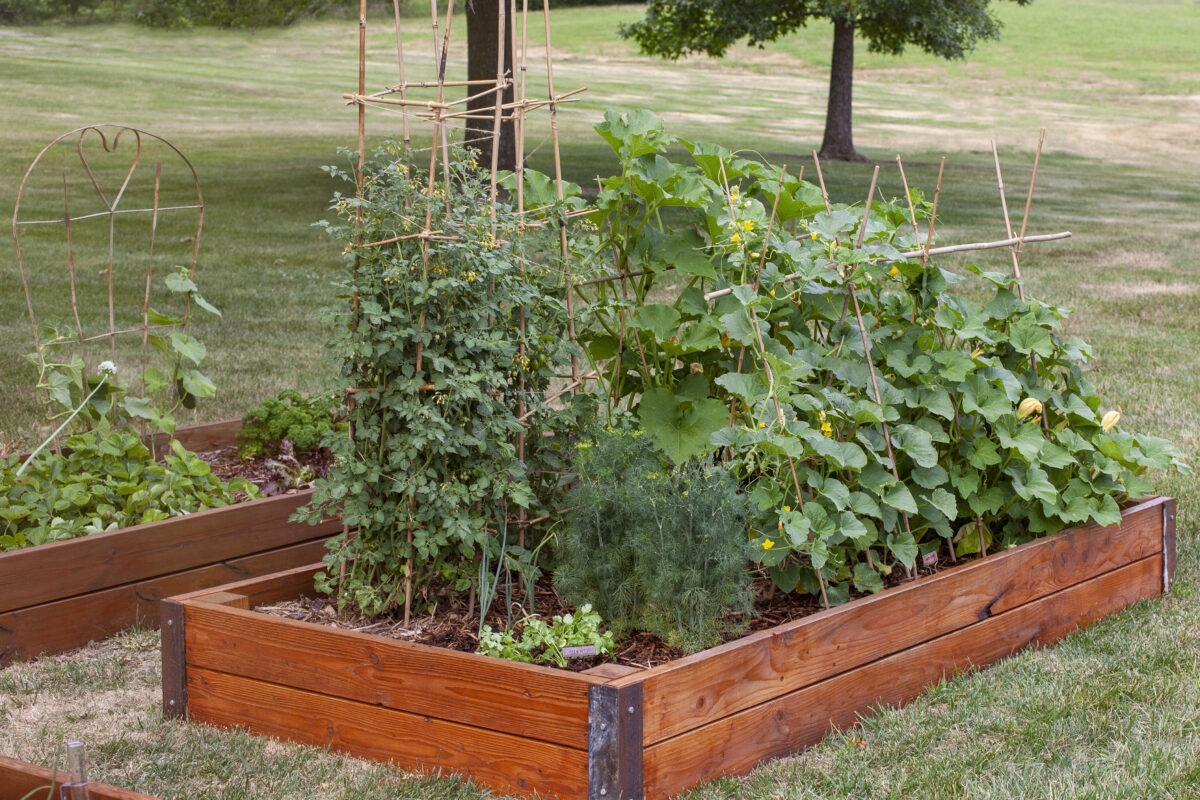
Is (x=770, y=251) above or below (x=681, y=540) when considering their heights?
above

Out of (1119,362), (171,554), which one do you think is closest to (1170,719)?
(171,554)

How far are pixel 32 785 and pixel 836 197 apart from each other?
12656mm

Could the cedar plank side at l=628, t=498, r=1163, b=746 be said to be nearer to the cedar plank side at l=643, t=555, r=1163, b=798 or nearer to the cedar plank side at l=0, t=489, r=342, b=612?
the cedar plank side at l=643, t=555, r=1163, b=798

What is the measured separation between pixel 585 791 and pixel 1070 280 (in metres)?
7.93

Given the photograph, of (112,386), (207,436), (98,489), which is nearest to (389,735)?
(98,489)

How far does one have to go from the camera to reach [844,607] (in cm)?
270

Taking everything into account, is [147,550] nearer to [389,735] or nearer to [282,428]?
[282,428]

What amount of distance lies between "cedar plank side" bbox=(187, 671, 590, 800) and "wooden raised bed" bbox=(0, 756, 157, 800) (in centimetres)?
68

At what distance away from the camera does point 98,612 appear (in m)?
3.25

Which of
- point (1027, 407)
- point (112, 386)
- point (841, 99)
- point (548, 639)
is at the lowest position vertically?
point (548, 639)

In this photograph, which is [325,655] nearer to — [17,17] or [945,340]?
[945,340]

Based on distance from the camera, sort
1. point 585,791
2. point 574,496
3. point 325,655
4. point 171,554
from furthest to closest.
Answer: point 171,554 < point 574,496 < point 325,655 < point 585,791

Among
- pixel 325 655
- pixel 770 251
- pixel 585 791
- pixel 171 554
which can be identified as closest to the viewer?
pixel 585 791

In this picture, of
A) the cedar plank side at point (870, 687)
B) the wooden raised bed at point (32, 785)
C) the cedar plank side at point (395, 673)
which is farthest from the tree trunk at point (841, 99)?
the wooden raised bed at point (32, 785)
